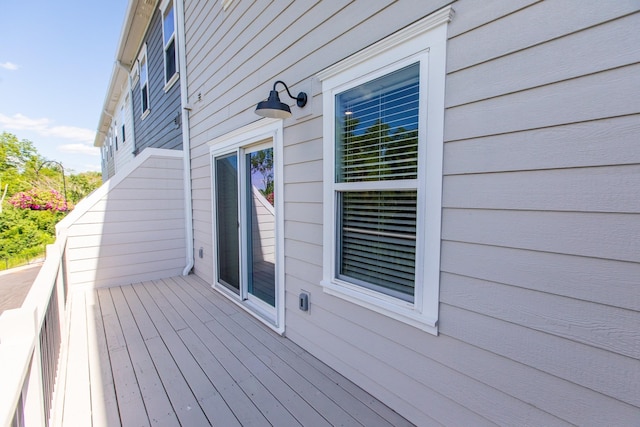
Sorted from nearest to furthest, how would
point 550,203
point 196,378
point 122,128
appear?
point 550,203
point 196,378
point 122,128

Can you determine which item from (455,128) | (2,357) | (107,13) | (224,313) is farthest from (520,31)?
(107,13)

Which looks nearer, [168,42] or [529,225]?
[529,225]

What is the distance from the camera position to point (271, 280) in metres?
3.07

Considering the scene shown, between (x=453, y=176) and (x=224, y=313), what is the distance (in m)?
2.80

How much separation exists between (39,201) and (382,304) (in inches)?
498

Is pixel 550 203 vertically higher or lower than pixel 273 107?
lower

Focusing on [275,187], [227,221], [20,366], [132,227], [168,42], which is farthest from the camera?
[168,42]

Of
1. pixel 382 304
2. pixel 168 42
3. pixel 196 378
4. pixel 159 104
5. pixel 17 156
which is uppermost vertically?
pixel 17 156

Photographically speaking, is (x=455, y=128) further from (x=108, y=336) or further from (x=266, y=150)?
(x=108, y=336)

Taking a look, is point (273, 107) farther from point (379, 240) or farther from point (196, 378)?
point (196, 378)

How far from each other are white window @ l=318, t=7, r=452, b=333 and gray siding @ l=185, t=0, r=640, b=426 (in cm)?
8

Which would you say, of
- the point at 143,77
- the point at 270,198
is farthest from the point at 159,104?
the point at 270,198

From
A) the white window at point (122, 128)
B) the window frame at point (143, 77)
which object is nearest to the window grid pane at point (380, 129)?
the window frame at point (143, 77)

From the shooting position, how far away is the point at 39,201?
9648mm
